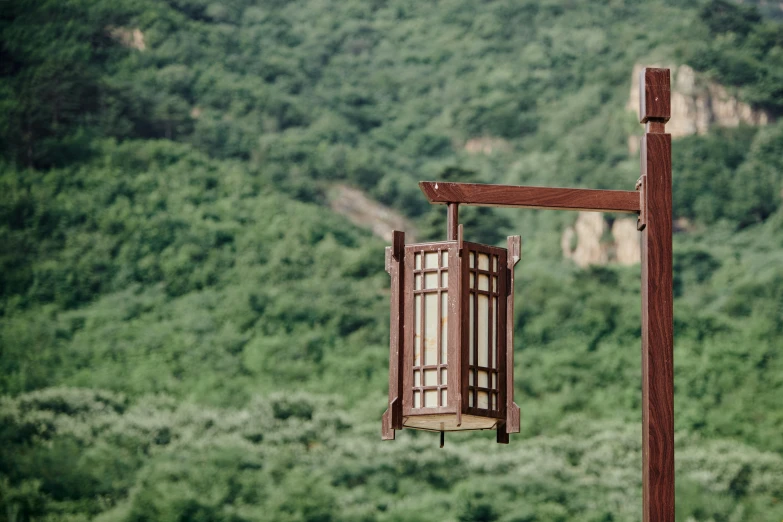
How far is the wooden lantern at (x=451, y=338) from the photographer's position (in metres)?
2.27

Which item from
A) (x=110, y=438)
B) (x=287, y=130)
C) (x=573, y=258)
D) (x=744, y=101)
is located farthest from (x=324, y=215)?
(x=744, y=101)

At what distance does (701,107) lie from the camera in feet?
60.1

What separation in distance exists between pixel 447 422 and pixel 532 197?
43 cm

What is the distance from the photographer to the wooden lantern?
2270mm

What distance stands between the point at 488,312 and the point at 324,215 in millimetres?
15573

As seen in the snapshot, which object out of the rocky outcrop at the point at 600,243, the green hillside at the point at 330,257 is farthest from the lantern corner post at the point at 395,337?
the rocky outcrop at the point at 600,243

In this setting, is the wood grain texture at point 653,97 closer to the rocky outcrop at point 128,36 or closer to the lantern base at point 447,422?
the lantern base at point 447,422

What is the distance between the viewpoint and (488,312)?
2373mm

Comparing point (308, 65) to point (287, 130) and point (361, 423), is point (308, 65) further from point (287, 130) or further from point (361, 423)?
point (361, 423)

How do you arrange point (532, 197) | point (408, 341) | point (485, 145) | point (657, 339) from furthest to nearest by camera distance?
point (485, 145) → point (408, 341) → point (532, 197) → point (657, 339)

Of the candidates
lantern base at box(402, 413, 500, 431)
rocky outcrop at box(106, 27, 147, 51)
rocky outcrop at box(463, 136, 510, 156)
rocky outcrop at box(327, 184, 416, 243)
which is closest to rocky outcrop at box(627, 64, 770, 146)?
rocky outcrop at box(463, 136, 510, 156)

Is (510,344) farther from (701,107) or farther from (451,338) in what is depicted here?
(701,107)

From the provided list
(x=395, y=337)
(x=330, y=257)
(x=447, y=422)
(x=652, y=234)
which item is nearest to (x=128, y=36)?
(x=330, y=257)

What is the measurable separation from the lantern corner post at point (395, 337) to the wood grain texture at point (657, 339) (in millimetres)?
438
